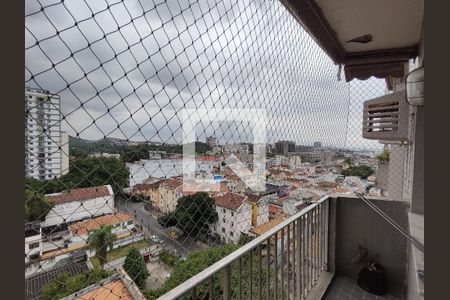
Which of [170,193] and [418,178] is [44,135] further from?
[418,178]

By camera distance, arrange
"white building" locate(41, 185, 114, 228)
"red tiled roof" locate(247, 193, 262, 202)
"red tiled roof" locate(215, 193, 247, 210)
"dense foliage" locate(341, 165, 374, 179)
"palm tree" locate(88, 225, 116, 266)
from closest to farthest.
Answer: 1. "white building" locate(41, 185, 114, 228)
2. "palm tree" locate(88, 225, 116, 266)
3. "red tiled roof" locate(215, 193, 247, 210)
4. "red tiled roof" locate(247, 193, 262, 202)
5. "dense foliage" locate(341, 165, 374, 179)

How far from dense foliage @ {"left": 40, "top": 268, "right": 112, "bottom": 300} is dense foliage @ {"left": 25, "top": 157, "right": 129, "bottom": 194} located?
257 mm

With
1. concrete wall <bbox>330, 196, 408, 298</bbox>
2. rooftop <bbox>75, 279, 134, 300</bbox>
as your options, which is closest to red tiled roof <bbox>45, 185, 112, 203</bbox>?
rooftop <bbox>75, 279, 134, 300</bbox>

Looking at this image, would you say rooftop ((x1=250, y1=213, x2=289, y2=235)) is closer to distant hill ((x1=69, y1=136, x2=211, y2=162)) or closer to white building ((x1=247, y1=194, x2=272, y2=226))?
white building ((x1=247, y1=194, x2=272, y2=226))

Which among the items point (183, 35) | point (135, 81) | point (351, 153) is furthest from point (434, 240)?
point (351, 153)

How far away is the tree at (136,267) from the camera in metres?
0.92

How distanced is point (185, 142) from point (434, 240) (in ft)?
2.85

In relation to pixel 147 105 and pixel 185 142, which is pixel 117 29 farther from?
pixel 185 142

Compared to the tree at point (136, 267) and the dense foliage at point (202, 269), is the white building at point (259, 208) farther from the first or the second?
the tree at point (136, 267)

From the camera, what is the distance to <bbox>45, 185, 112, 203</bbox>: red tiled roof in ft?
2.14

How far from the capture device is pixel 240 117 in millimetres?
1428

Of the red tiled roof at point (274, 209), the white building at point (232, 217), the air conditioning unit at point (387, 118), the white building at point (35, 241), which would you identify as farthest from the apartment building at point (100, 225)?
the air conditioning unit at point (387, 118)

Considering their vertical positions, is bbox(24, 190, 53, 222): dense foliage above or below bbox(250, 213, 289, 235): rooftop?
above

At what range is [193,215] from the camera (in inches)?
48.7
